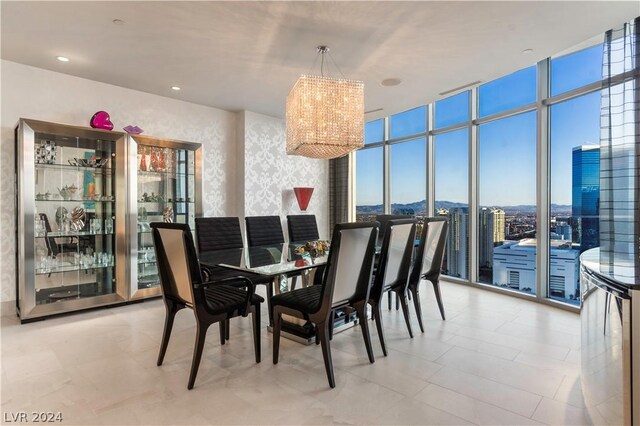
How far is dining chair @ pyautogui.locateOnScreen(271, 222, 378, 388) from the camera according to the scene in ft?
7.21

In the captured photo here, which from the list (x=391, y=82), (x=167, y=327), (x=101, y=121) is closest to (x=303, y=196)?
(x=391, y=82)

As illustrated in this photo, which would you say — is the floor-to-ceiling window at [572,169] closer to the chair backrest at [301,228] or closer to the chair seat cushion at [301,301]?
the chair backrest at [301,228]

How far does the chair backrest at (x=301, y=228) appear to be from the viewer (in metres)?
4.45

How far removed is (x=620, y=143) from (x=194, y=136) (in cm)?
486

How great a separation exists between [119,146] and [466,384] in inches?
164

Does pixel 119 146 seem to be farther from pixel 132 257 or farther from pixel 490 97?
pixel 490 97

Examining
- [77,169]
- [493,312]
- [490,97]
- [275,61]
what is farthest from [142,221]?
[490,97]

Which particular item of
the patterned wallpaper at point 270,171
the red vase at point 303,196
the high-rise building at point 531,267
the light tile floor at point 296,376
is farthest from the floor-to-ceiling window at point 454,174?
the patterned wallpaper at point 270,171

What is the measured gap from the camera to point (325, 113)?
120 inches

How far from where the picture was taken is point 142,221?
169 inches

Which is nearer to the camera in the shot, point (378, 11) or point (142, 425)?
point (142, 425)

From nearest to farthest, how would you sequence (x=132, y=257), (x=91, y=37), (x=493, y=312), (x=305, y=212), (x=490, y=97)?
(x=91, y=37) → (x=493, y=312) → (x=132, y=257) → (x=490, y=97) → (x=305, y=212)

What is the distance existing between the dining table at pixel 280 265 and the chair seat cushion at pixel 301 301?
171mm

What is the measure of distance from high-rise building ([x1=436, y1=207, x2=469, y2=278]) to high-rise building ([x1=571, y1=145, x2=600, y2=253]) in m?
1.41
